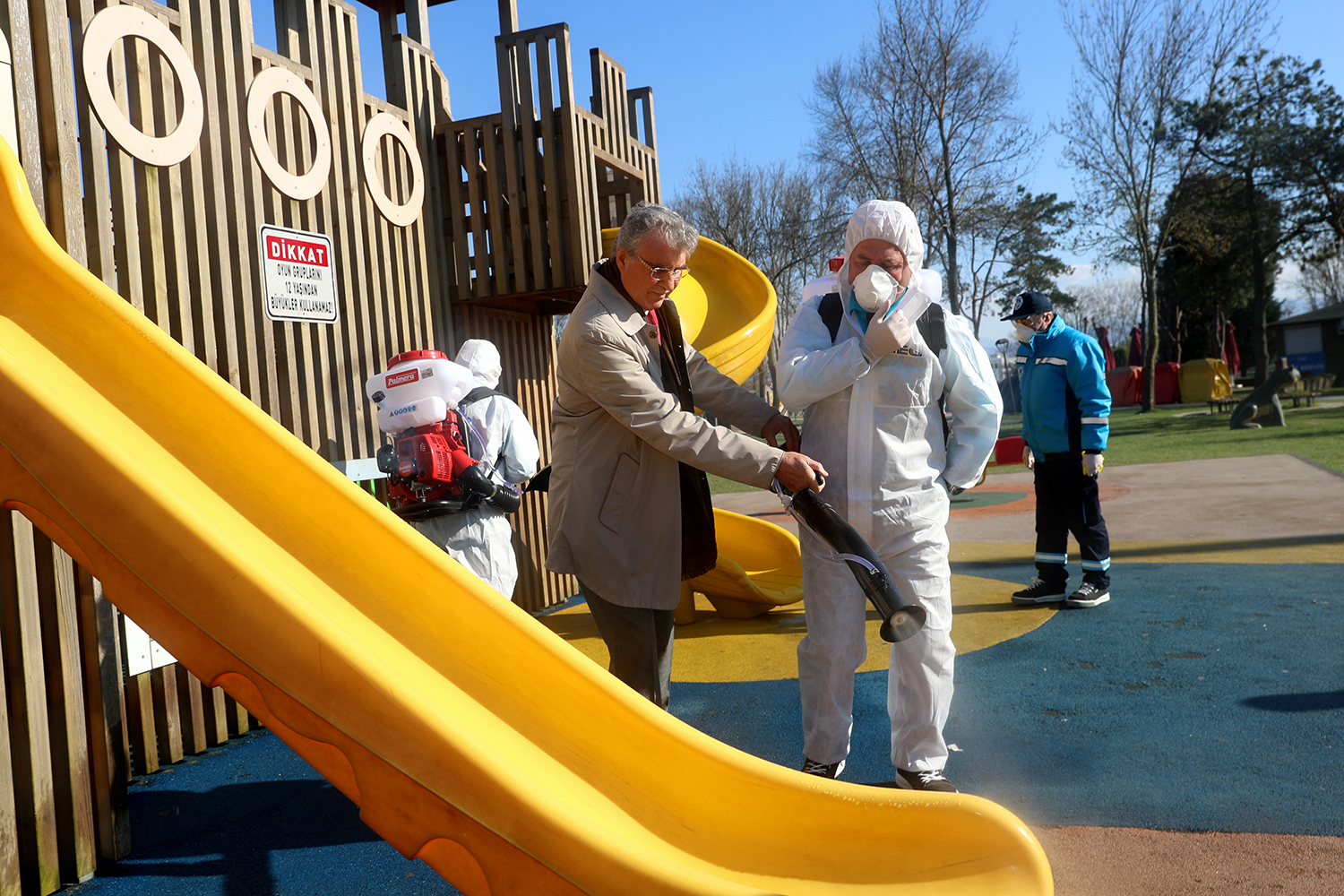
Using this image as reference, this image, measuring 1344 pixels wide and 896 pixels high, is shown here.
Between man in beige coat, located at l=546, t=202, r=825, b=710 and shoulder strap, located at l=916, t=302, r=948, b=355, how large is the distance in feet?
2.34

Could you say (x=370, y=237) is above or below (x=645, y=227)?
above

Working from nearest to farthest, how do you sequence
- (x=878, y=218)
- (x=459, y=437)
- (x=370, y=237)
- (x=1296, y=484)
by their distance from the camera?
1. (x=878, y=218)
2. (x=459, y=437)
3. (x=370, y=237)
4. (x=1296, y=484)

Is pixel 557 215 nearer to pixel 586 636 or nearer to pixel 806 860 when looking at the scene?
pixel 586 636

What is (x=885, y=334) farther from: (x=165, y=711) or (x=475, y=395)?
(x=165, y=711)

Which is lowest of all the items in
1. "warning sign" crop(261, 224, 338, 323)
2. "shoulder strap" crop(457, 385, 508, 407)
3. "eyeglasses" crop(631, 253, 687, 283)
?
"shoulder strap" crop(457, 385, 508, 407)

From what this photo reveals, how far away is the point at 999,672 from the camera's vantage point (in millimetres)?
4719

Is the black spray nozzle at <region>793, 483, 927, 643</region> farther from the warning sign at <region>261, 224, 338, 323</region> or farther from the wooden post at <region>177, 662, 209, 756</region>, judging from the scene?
the warning sign at <region>261, 224, 338, 323</region>

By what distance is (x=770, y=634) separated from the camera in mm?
5793

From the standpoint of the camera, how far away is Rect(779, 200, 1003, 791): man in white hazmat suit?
3131 millimetres

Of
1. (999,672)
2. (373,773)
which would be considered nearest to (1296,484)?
(999,672)

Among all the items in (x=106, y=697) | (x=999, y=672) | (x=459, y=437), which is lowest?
(x=999, y=672)

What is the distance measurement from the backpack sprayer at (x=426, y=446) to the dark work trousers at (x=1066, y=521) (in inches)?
149

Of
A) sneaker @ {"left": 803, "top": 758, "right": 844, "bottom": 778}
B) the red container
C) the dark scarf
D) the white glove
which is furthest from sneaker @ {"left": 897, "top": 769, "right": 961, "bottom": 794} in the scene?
the red container

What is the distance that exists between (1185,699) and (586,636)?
11.2 feet
